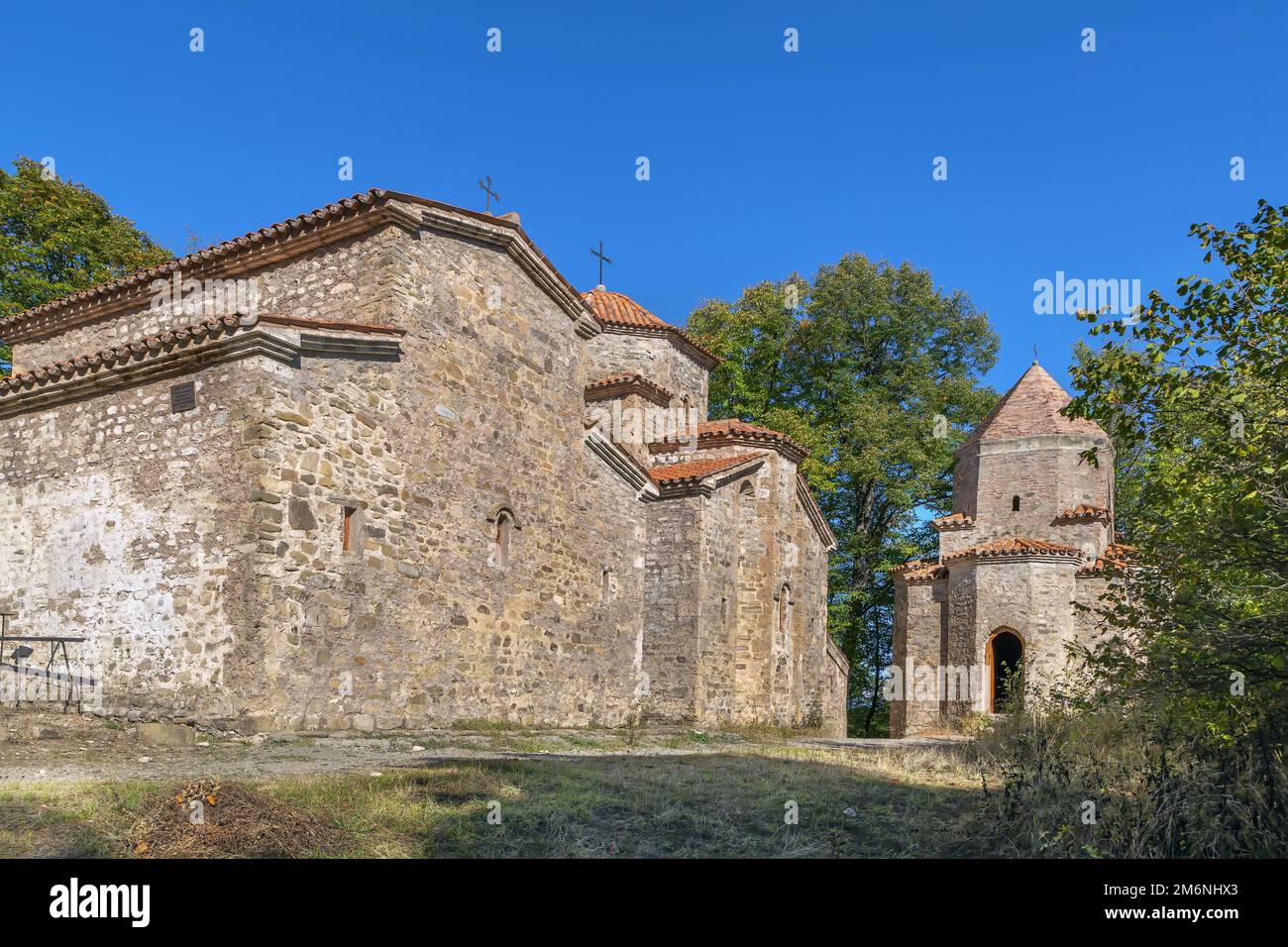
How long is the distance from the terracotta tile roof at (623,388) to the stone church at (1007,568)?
9256 mm

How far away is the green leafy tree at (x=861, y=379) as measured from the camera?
3009 cm

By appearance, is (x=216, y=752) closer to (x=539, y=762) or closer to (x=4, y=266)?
(x=539, y=762)

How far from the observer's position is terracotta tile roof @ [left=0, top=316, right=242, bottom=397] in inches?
416

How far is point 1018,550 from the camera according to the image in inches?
869

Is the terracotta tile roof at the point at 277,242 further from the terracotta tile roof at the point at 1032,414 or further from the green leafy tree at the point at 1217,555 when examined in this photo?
the terracotta tile roof at the point at 1032,414

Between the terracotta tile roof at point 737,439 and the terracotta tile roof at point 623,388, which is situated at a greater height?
the terracotta tile roof at point 623,388

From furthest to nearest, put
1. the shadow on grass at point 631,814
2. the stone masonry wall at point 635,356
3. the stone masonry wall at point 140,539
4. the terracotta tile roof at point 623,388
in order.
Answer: the stone masonry wall at point 635,356
the terracotta tile roof at point 623,388
the stone masonry wall at point 140,539
the shadow on grass at point 631,814

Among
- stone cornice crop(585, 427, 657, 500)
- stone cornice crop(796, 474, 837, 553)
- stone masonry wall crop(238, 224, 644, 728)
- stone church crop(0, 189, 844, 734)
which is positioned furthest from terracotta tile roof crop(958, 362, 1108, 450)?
stone masonry wall crop(238, 224, 644, 728)

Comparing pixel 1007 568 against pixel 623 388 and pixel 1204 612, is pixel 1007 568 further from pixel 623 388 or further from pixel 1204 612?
pixel 1204 612

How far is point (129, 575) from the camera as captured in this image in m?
10.9

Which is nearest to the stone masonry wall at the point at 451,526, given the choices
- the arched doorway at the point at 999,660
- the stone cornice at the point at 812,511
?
the stone cornice at the point at 812,511

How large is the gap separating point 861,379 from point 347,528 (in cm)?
2328

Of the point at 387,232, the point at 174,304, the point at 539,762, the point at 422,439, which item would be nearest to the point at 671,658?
the point at 422,439
